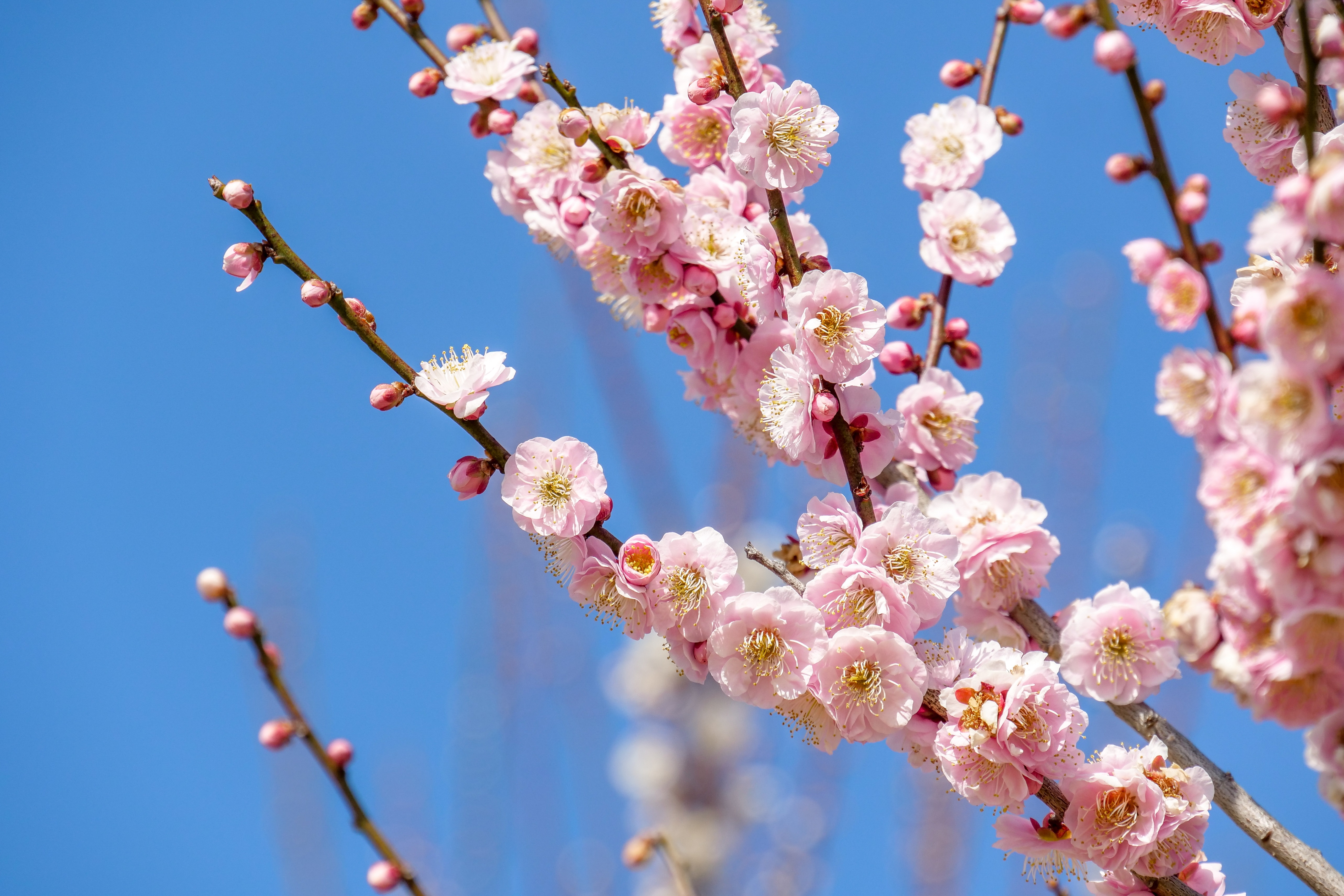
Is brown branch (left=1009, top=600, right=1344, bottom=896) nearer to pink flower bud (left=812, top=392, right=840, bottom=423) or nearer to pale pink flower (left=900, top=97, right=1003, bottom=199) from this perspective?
pink flower bud (left=812, top=392, right=840, bottom=423)

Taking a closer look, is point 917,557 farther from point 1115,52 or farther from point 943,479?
point 1115,52

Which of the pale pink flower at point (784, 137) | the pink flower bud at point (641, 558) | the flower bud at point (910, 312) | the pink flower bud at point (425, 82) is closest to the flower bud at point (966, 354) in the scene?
the flower bud at point (910, 312)

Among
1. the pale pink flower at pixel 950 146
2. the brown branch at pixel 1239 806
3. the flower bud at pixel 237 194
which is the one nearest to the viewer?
the brown branch at pixel 1239 806

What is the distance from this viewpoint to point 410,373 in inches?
71.4

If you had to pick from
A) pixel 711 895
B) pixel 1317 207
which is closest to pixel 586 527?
pixel 1317 207

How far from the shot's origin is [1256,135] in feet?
6.63

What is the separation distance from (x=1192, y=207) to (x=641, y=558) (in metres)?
1.06

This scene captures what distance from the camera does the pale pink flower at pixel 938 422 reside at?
7.29 ft

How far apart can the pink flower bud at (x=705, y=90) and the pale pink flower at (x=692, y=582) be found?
87cm

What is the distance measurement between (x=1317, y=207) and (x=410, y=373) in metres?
1.39

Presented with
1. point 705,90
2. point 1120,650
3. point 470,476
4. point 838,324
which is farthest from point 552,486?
point 1120,650

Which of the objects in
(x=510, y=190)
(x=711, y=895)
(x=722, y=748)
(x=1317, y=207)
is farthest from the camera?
(x=722, y=748)

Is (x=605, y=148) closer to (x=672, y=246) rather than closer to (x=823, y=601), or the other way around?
(x=672, y=246)

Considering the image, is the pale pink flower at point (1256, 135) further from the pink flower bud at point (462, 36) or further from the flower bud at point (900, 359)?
the pink flower bud at point (462, 36)
